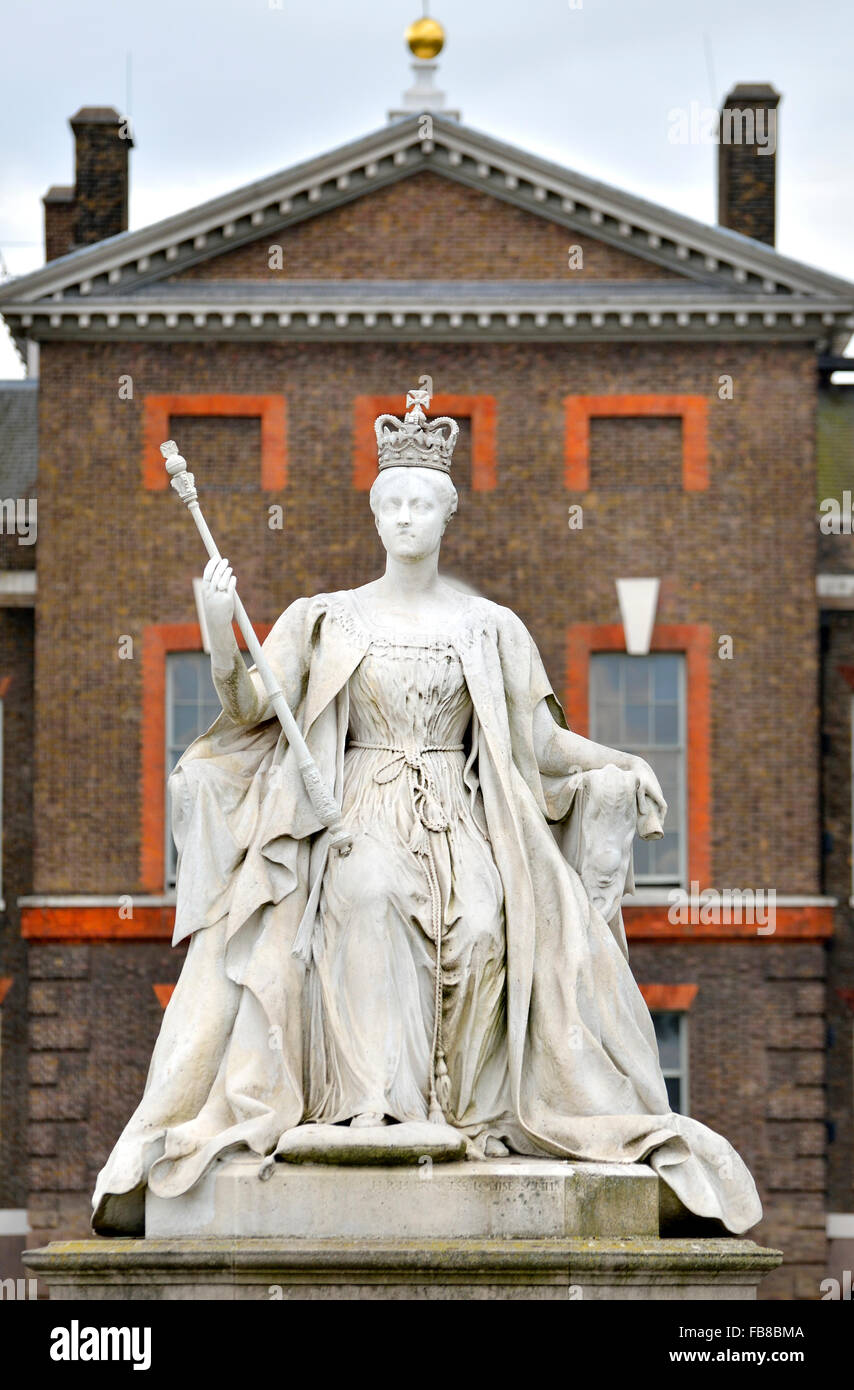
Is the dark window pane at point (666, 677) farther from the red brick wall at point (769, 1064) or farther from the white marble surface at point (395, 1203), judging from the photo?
the white marble surface at point (395, 1203)

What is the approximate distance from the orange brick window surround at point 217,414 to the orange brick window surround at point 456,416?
825 millimetres

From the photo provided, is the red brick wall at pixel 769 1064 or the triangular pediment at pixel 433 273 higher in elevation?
the triangular pediment at pixel 433 273

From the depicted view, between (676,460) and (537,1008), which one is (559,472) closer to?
(676,460)

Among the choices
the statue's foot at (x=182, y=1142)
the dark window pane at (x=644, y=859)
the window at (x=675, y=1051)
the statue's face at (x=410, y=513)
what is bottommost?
the window at (x=675, y=1051)

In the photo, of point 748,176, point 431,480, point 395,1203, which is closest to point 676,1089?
point 748,176

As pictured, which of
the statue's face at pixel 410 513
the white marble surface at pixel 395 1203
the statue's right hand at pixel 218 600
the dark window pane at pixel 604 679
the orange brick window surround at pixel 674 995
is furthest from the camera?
the dark window pane at pixel 604 679

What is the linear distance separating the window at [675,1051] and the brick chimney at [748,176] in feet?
30.4

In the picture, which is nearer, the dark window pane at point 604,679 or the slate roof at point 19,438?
the dark window pane at point 604,679

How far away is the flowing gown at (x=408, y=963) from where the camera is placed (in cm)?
902

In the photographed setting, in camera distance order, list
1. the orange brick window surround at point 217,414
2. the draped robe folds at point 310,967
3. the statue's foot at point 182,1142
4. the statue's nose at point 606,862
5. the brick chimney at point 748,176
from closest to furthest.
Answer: the statue's foot at point 182,1142
the draped robe folds at point 310,967
the statue's nose at point 606,862
the orange brick window surround at point 217,414
the brick chimney at point 748,176

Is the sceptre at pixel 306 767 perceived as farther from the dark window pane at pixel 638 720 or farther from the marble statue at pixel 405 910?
the dark window pane at pixel 638 720

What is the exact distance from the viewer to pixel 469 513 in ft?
104

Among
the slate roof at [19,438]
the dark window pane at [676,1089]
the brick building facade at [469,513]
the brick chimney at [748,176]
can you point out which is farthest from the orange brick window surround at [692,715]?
the slate roof at [19,438]

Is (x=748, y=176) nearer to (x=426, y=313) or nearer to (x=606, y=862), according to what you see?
(x=426, y=313)
